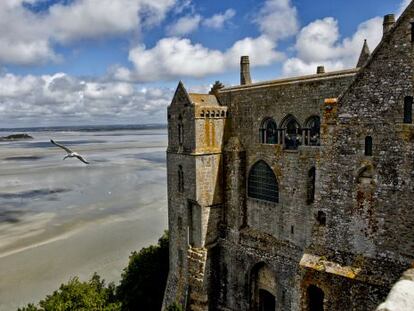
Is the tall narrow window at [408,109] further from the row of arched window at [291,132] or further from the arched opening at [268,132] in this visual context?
the arched opening at [268,132]

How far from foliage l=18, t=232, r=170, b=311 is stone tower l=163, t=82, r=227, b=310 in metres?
2.07

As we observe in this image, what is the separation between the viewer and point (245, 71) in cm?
2200

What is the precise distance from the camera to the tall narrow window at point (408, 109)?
7355 millimetres

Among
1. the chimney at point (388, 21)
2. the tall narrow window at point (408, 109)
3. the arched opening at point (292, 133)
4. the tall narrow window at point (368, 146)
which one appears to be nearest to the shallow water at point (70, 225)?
the arched opening at point (292, 133)

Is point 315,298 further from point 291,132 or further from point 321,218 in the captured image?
point 291,132

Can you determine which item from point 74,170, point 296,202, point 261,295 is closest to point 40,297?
point 261,295

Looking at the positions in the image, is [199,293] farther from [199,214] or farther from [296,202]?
[296,202]

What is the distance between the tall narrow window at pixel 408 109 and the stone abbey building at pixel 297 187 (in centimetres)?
2

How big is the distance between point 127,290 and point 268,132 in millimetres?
12689

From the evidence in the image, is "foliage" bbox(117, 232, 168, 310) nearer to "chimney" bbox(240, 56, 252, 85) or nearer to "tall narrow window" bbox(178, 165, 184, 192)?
"tall narrow window" bbox(178, 165, 184, 192)

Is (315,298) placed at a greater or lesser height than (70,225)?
greater

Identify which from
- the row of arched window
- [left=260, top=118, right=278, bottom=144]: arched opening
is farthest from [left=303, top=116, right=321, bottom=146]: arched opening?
[left=260, top=118, right=278, bottom=144]: arched opening

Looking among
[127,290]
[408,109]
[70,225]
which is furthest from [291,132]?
[70,225]

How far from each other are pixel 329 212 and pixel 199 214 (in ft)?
34.0
